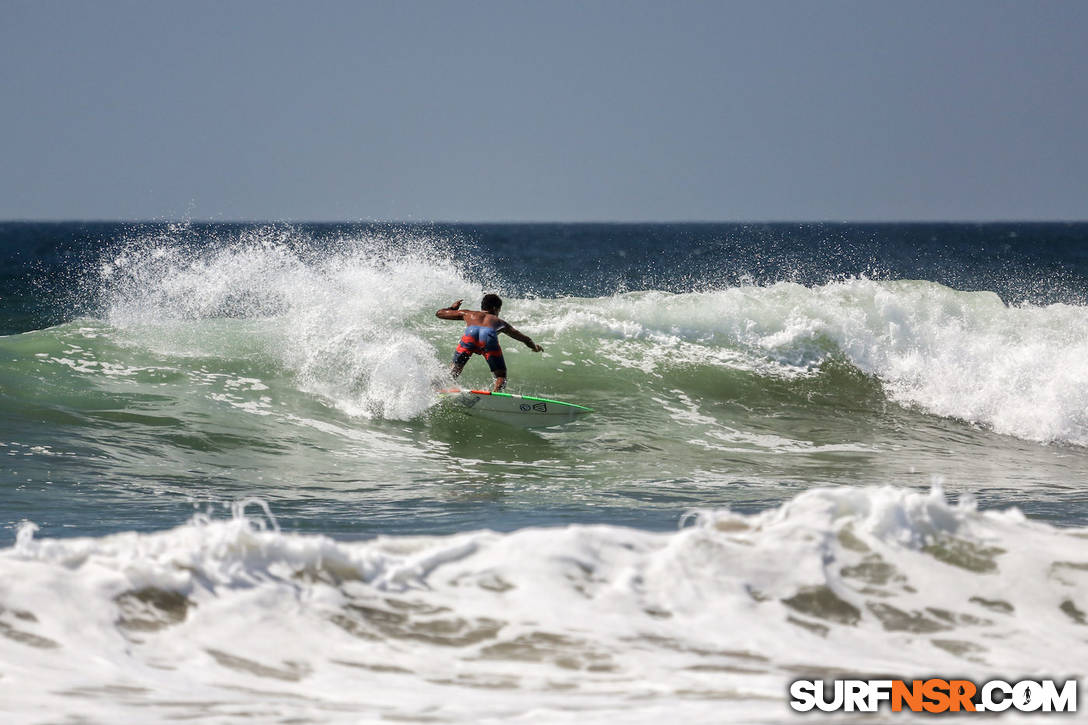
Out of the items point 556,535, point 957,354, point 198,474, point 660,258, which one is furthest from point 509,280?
point 556,535

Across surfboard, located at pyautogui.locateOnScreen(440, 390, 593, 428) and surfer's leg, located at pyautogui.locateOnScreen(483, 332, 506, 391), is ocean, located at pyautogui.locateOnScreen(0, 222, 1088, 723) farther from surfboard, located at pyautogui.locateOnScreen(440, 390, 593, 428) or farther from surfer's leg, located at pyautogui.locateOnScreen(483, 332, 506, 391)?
surfer's leg, located at pyautogui.locateOnScreen(483, 332, 506, 391)

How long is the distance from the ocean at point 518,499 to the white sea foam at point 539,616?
15 mm

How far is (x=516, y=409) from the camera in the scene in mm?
11508

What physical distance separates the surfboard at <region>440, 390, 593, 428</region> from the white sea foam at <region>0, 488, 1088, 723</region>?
6733 mm

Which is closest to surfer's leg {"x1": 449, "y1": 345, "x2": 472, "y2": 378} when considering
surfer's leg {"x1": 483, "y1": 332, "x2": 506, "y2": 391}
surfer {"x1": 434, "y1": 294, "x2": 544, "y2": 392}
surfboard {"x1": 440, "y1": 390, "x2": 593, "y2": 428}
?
surfer {"x1": 434, "y1": 294, "x2": 544, "y2": 392}

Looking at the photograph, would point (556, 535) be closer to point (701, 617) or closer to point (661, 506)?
point (701, 617)

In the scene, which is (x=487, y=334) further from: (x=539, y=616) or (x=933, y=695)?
(x=933, y=695)

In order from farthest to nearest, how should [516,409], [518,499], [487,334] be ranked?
1. [487,334]
2. [516,409]
3. [518,499]

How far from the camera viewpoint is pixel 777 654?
388 cm

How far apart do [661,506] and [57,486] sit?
187 inches

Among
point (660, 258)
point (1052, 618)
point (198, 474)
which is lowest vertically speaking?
point (198, 474)

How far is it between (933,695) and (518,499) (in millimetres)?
5128

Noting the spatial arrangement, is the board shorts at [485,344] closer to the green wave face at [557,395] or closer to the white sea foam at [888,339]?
the green wave face at [557,395]

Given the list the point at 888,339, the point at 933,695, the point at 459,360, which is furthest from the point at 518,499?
the point at 888,339
